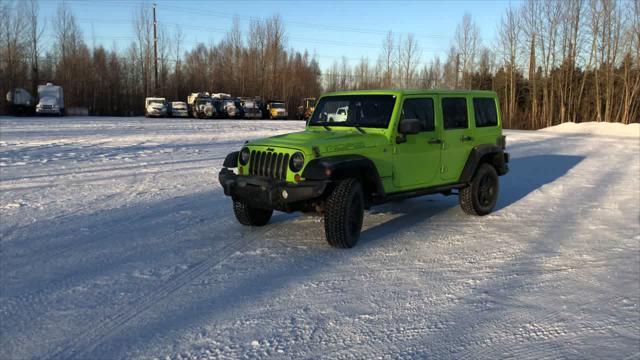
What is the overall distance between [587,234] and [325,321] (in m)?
4.75

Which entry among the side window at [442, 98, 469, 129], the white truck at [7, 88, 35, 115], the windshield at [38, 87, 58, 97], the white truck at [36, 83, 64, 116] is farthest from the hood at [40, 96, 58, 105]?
the side window at [442, 98, 469, 129]

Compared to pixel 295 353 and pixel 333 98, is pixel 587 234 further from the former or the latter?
pixel 295 353

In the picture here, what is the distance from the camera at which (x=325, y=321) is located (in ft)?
13.6

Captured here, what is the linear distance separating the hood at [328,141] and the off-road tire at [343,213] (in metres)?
0.42

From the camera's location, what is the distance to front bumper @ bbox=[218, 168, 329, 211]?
5809 mm

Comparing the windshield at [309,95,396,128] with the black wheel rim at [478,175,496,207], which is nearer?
the windshield at [309,95,396,128]

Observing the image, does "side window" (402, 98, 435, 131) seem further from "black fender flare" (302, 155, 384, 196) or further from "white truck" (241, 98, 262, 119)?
"white truck" (241, 98, 262, 119)

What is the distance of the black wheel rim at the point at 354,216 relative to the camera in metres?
6.18

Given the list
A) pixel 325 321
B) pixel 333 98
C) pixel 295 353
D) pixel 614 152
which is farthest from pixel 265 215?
pixel 614 152

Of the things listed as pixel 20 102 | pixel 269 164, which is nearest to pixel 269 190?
pixel 269 164

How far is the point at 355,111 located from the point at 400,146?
33.2 inches

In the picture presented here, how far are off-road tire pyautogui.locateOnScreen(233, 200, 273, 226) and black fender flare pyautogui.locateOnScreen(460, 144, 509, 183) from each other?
121 inches

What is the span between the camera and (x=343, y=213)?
601cm

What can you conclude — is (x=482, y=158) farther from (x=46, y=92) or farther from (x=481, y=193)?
(x=46, y=92)
